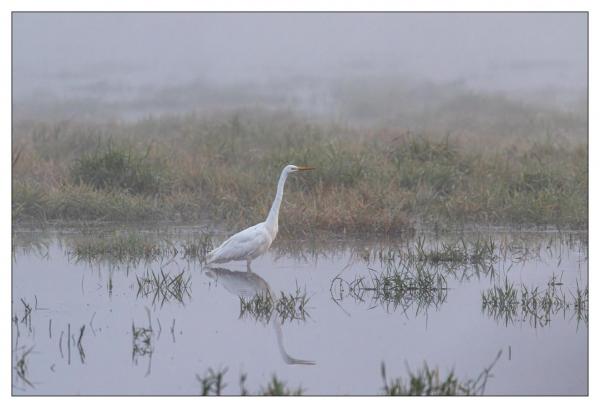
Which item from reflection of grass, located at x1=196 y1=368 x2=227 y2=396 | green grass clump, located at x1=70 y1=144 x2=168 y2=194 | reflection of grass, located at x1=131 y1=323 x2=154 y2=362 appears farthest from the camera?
green grass clump, located at x1=70 y1=144 x2=168 y2=194

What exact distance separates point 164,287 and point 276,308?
3.48 ft

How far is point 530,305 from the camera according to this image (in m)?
7.77

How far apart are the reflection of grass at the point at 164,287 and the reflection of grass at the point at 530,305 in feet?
7.53

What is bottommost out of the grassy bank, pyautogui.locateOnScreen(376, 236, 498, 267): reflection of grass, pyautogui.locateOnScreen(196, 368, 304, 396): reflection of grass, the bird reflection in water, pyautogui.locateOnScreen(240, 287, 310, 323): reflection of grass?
pyautogui.locateOnScreen(196, 368, 304, 396): reflection of grass

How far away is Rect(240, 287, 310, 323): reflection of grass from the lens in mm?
7441

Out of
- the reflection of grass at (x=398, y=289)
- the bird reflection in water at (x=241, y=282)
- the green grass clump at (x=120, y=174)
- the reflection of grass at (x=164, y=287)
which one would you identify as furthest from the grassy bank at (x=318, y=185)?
the reflection of grass at (x=164, y=287)

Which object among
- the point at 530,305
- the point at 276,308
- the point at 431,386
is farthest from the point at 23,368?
the point at 530,305

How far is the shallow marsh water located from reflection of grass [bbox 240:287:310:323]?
44 mm

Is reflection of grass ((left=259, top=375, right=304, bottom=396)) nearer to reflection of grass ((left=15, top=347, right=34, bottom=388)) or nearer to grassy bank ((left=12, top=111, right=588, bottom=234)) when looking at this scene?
reflection of grass ((left=15, top=347, right=34, bottom=388))

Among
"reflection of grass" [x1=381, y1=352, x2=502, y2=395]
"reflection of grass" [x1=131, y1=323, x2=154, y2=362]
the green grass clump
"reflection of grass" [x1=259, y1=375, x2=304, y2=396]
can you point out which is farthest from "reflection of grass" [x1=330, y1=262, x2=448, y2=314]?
the green grass clump

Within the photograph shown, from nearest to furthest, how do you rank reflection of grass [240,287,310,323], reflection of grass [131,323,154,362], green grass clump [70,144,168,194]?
reflection of grass [131,323,154,362] < reflection of grass [240,287,310,323] < green grass clump [70,144,168,194]

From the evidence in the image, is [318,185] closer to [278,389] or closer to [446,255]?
[446,255]

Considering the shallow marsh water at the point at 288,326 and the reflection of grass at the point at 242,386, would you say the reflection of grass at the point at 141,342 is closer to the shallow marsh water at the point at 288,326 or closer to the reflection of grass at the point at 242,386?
the shallow marsh water at the point at 288,326

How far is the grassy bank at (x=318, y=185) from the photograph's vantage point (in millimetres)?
11594
